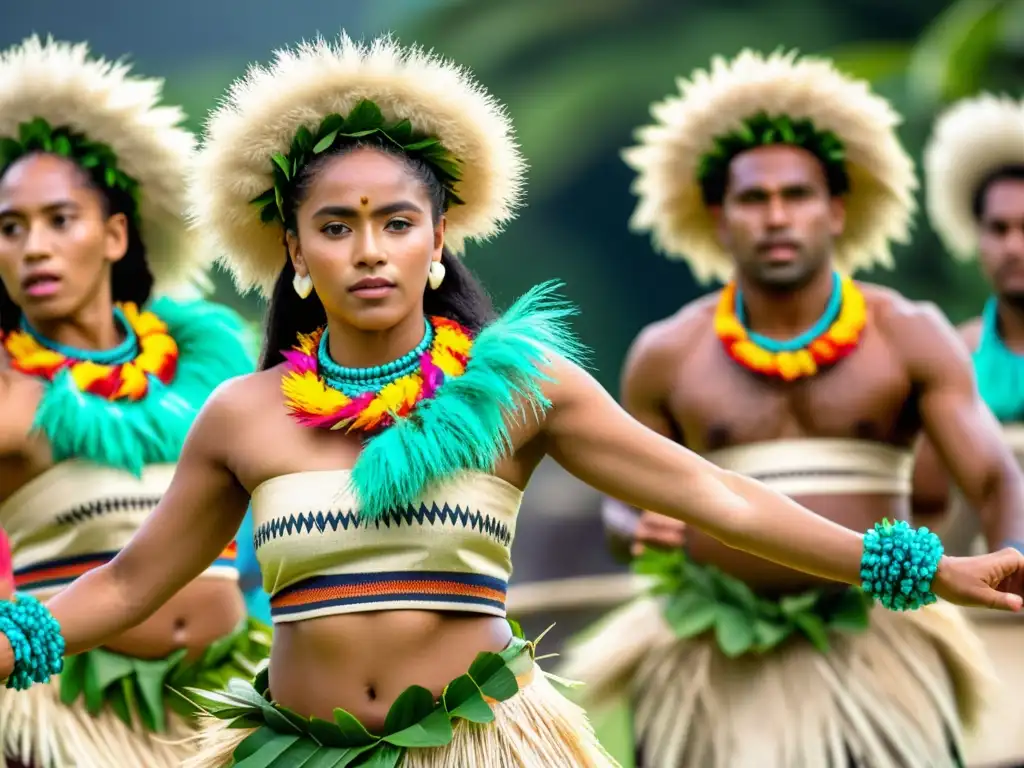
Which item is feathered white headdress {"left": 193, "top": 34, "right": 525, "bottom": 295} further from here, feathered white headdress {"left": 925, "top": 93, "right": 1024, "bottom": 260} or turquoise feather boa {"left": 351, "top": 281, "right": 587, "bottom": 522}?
feathered white headdress {"left": 925, "top": 93, "right": 1024, "bottom": 260}

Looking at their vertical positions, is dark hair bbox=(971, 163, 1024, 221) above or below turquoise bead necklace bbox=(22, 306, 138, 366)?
above

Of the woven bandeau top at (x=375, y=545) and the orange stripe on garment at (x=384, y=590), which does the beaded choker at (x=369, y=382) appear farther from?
the orange stripe on garment at (x=384, y=590)

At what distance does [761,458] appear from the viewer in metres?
4.30

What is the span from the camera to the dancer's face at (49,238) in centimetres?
407

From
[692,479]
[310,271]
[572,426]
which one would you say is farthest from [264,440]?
[692,479]

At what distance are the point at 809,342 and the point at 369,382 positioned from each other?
163 centimetres

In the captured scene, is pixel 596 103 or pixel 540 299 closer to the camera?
pixel 540 299

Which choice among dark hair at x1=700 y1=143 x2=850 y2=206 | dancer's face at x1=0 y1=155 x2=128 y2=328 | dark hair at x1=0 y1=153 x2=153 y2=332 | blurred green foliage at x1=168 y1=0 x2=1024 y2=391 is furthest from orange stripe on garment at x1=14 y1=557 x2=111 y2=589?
blurred green foliage at x1=168 y1=0 x2=1024 y2=391

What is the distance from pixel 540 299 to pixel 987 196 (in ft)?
9.39

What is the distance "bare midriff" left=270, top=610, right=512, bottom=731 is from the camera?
2838 mm

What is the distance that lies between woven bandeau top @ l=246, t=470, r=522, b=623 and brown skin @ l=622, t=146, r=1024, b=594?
4.97ft

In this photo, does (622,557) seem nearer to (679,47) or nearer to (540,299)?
(540,299)

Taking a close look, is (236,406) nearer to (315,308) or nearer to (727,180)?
(315,308)

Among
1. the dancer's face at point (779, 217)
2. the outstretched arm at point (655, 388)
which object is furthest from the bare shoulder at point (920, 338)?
the outstretched arm at point (655, 388)
